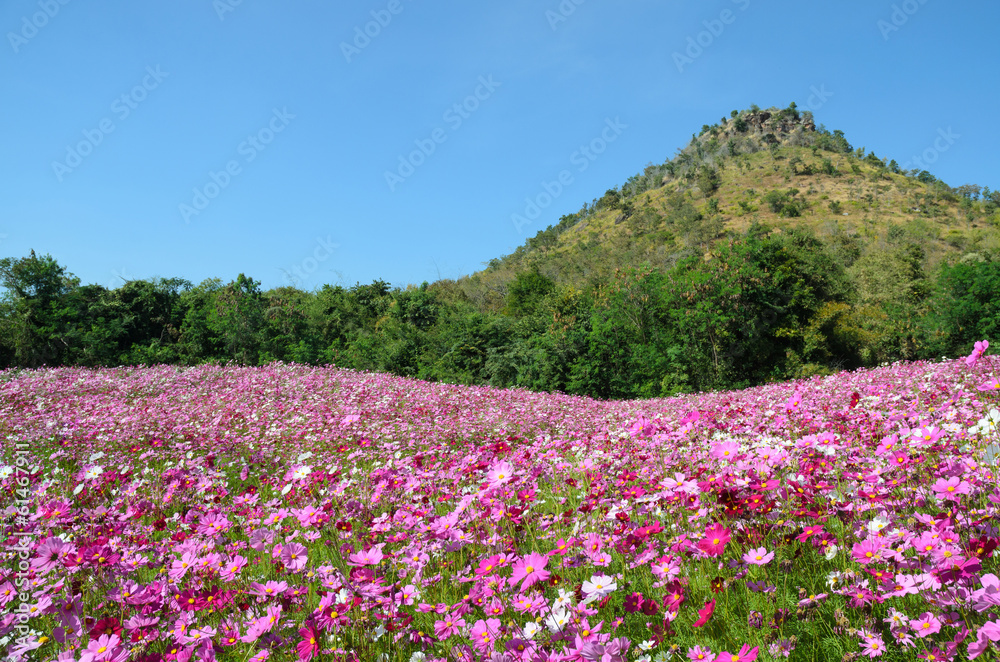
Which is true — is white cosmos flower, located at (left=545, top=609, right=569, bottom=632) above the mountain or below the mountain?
below

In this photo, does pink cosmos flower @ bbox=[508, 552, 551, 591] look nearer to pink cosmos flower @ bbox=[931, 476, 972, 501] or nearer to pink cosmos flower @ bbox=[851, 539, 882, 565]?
pink cosmos flower @ bbox=[851, 539, 882, 565]

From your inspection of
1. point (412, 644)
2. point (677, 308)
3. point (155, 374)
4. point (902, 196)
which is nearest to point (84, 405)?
point (155, 374)

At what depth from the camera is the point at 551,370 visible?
56.4 feet

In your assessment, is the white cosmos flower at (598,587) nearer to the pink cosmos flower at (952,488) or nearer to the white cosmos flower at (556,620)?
the white cosmos flower at (556,620)

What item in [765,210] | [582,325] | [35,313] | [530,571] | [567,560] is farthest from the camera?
[765,210]

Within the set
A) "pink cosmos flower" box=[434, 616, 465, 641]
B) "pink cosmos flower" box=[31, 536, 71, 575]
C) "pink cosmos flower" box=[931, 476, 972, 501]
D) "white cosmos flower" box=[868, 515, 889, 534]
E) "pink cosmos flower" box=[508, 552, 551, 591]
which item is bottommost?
"pink cosmos flower" box=[434, 616, 465, 641]

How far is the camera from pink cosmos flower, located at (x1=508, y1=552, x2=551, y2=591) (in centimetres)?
132

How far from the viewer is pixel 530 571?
53.5 inches

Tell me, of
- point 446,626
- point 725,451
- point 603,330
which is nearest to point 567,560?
point 446,626

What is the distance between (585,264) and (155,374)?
125 ft

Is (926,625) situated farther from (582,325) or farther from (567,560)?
(582,325)

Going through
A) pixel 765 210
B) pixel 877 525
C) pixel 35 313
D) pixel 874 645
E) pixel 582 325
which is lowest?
pixel 874 645

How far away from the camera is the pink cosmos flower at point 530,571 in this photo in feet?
4.33

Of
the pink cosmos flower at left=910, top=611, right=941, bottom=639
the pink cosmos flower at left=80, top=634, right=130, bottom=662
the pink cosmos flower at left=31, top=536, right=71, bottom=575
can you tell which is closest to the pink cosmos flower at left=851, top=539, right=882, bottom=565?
the pink cosmos flower at left=910, top=611, right=941, bottom=639
